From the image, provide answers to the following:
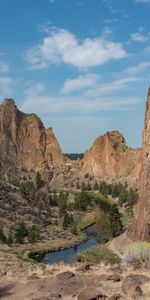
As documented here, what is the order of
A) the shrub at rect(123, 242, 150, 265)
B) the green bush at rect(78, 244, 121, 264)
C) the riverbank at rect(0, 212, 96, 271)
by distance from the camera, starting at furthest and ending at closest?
1. the riverbank at rect(0, 212, 96, 271)
2. the green bush at rect(78, 244, 121, 264)
3. the shrub at rect(123, 242, 150, 265)

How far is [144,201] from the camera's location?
195 ft

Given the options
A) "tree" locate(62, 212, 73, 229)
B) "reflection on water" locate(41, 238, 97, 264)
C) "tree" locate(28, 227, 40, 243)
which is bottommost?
"reflection on water" locate(41, 238, 97, 264)

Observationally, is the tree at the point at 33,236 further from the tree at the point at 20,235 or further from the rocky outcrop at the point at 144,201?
the rocky outcrop at the point at 144,201

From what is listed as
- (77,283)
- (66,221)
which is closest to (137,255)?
(77,283)

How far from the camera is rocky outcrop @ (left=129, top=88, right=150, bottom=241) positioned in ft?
189

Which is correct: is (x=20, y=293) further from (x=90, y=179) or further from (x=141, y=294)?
(x=90, y=179)

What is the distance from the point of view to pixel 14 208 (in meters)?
91.0

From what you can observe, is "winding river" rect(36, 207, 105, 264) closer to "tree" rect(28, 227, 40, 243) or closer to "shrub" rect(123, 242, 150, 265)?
"tree" rect(28, 227, 40, 243)

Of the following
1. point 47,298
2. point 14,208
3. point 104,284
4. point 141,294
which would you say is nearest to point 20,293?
point 47,298

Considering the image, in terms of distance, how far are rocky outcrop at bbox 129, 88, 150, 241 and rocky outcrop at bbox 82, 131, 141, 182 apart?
374 feet

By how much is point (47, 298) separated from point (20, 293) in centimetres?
194

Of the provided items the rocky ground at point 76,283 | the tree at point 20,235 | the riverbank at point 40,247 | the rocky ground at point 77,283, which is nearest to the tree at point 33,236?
the riverbank at point 40,247

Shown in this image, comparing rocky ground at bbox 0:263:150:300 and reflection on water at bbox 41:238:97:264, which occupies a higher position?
rocky ground at bbox 0:263:150:300

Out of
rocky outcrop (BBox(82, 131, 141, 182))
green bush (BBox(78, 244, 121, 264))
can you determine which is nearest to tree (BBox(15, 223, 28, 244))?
green bush (BBox(78, 244, 121, 264))
